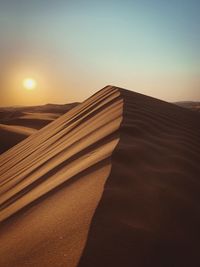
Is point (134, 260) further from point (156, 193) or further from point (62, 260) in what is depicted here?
point (156, 193)

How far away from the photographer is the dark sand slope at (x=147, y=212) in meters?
1.08

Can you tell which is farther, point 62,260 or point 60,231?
point 60,231

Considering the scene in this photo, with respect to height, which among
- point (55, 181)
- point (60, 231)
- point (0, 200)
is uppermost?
point (60, 231)

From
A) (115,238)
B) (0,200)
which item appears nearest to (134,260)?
(115,238)

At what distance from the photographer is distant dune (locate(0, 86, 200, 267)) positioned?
111 cm

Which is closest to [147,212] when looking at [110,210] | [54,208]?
[110,210]

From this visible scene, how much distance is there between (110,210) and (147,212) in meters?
0.17

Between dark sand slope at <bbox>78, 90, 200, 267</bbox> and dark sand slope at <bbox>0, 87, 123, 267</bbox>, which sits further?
dark sand slope at <bbox>0, 87, 123, 267</bbox>

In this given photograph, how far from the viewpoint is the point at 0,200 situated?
2.25 metres

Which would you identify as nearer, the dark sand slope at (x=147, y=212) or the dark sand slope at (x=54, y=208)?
the dark sand slope at (x=147, y=212)

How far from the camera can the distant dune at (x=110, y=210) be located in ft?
3.64

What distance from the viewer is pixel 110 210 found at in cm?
129

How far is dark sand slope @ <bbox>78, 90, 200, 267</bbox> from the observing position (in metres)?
1.08

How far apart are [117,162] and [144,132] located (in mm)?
1020
